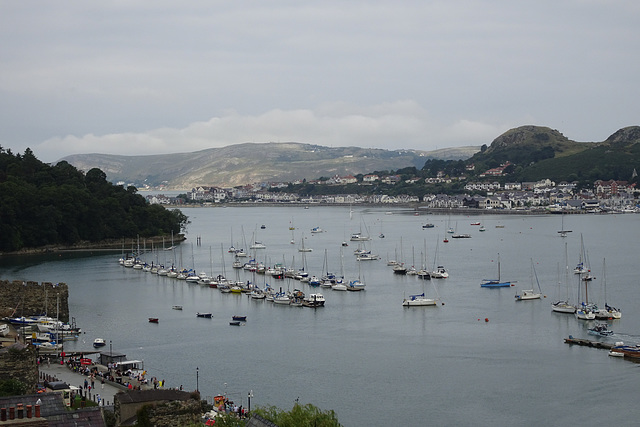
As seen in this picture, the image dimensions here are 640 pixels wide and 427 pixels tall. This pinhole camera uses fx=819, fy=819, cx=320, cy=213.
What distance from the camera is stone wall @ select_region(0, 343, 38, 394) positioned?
45.4 ft

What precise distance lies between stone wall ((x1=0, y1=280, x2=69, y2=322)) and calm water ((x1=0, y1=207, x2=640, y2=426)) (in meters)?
1.17

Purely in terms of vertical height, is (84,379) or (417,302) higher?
(84,379)

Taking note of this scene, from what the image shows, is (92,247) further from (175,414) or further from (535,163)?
(535,163)

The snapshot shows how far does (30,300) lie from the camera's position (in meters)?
25.2

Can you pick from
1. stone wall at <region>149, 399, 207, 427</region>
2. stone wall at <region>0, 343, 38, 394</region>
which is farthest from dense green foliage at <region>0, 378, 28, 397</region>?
stone wall at <region>149, 399, 207, 427</region>

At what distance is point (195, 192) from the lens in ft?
560

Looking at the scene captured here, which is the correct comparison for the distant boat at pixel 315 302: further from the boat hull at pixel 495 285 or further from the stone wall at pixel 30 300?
the stone wall at pixel 30 300

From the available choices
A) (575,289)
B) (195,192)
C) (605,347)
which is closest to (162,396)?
(605,347)

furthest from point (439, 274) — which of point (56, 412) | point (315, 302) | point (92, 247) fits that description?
point (56, 412)

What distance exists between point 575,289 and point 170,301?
1623 centimetres

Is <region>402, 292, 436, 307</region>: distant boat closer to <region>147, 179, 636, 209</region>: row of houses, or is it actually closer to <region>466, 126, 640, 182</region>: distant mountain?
<region>147, 179, 636, 209</region>: row of houses

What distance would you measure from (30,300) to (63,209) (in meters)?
27.9

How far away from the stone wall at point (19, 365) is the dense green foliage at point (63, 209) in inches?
1406

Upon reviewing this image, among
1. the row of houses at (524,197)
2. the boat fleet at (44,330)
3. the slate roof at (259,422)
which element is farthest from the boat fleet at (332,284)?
the row of houses at (524,197)
